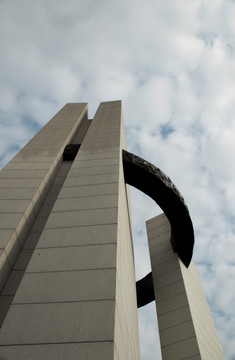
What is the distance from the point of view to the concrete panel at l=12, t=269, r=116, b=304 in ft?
16.3

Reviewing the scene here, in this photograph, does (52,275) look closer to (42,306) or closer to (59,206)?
(42,306)

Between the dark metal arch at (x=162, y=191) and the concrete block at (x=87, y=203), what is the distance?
527cm

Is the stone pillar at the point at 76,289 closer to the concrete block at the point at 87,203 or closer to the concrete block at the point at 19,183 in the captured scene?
the concrete block at the point at 87,203

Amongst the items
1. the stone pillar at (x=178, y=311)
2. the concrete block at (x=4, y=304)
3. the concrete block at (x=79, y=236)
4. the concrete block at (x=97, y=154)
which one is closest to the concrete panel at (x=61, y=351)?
the concrete block at (x=4, y=304)

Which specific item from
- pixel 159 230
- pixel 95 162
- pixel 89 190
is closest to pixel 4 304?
pixel 89 190

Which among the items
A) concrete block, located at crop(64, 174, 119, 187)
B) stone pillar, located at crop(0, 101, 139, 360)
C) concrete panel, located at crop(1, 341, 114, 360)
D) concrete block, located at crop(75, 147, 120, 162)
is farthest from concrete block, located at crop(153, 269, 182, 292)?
concrete panel, located at crop(1, 341, 114, 360)

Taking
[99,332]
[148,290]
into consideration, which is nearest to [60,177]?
[99,332]

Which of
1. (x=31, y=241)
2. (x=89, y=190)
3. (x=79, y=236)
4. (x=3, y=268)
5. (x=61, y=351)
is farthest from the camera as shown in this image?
(x=89, y=190)

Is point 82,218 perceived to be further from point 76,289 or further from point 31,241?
point 76,289

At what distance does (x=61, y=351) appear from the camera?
13.3 ft

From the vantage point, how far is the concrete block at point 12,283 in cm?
656

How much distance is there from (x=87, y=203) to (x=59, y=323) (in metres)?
3.75

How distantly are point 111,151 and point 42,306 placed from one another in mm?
7528

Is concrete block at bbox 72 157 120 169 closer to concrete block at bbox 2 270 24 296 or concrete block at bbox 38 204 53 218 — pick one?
concrete block at bbox 38 204 53 218
